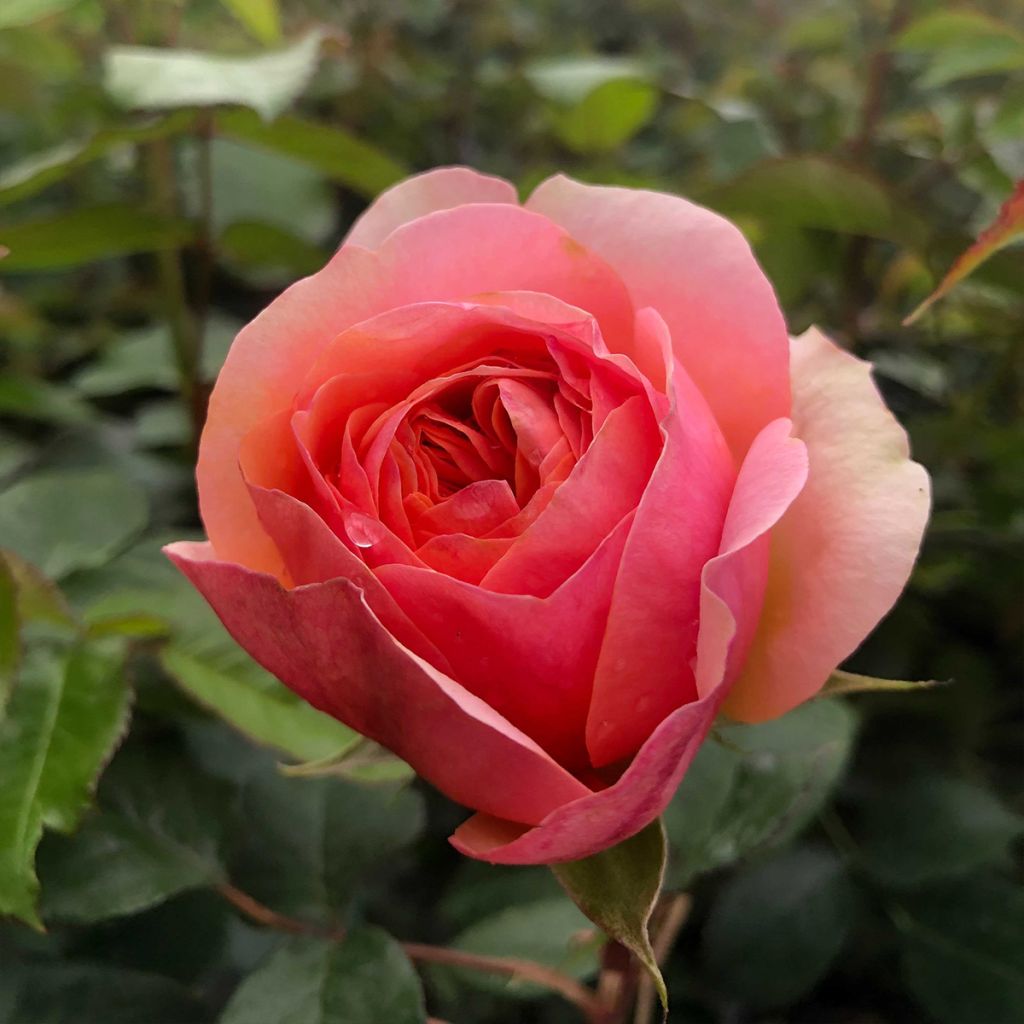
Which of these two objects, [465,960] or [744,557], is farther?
[465,960]

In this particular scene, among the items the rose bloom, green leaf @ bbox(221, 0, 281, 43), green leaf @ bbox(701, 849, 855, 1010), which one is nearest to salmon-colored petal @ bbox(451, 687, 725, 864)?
the rose bloom

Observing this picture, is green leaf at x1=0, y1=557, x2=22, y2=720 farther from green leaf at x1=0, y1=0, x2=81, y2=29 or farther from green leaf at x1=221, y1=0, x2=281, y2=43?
green leaf at x1=221, y1=0, x2=281, y2=43

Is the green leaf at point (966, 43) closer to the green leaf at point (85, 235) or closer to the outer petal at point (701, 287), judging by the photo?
the outer petal at point (701, 287)

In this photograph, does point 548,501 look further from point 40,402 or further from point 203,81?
point 40,402

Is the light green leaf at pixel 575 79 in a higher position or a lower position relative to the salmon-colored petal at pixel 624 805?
higher

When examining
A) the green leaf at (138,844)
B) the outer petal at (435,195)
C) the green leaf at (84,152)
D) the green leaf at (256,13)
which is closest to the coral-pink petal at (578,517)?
the outer petal at (435,195)

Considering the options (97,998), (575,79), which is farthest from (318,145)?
(97,998)
